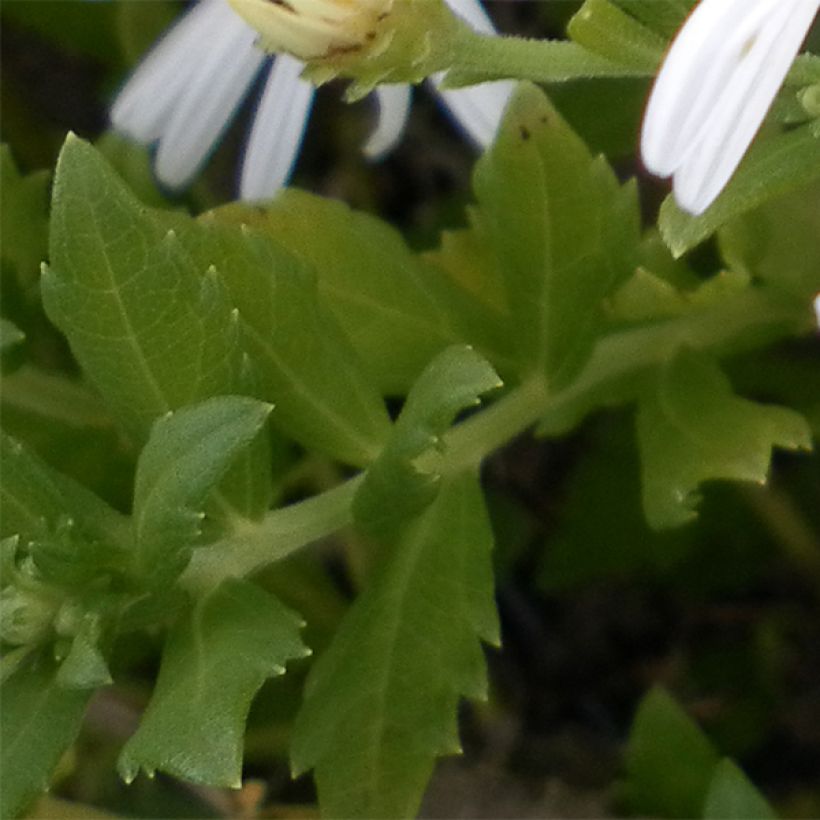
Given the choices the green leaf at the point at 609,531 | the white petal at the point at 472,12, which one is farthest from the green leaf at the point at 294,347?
the green leaf at the point at 609,531

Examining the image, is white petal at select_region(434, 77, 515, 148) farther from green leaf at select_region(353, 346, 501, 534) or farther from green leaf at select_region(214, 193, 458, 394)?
green leaf at select_region(353, 346, 501, 534)

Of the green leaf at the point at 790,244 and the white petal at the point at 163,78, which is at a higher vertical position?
the white petal at the point at 163,78

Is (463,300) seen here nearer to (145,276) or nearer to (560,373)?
(560,373)

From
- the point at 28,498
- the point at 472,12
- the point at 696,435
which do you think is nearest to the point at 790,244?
the point at 696,435

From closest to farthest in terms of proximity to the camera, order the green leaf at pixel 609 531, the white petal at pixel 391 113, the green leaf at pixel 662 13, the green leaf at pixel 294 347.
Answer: the green leaf at pixel 662 13 → the green leaf at pixel 294 347 → the white petal at pixel 391 113 → the green leaf at pixel 609 531

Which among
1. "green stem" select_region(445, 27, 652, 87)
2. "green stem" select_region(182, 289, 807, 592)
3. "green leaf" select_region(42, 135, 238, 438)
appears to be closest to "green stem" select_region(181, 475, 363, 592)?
"green stem" select_region(182, 289, 807, 592)

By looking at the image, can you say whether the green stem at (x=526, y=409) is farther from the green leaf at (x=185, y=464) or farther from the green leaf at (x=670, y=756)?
the green leaf at (x=670, y=756)
